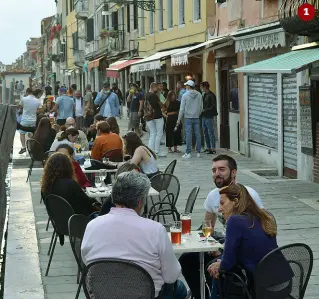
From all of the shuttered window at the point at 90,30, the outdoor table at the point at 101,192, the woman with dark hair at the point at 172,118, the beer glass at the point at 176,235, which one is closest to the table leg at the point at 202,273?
the beer glass at the point at 176,235

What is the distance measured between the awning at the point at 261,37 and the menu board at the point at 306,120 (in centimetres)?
125

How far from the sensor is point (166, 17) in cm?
3034

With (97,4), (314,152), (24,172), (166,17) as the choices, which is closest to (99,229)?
(314,152)

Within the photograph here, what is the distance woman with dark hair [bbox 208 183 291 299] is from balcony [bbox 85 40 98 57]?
4808 centimetres

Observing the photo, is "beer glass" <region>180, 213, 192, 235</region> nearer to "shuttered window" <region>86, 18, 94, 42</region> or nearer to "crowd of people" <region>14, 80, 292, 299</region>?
"crowd of people" <region>14, 80, 292, 299</region>

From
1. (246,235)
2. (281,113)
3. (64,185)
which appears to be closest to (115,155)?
(64,185)

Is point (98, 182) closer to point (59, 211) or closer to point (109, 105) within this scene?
point (59, 211)

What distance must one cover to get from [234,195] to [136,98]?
18.0 m

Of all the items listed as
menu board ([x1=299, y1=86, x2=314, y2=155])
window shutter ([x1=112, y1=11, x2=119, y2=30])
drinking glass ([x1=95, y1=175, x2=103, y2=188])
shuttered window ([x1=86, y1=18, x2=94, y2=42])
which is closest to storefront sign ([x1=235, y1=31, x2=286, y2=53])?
menu board ([x1=299, y1=86, x2=314, y2=155])

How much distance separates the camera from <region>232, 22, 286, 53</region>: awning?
1541 cm

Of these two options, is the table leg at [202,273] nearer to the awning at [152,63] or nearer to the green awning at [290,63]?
the green awning at [290,63]

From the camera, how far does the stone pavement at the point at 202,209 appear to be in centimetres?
821

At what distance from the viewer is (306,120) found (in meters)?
14.4

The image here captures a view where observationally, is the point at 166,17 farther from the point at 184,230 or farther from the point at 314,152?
the point at 184,230
